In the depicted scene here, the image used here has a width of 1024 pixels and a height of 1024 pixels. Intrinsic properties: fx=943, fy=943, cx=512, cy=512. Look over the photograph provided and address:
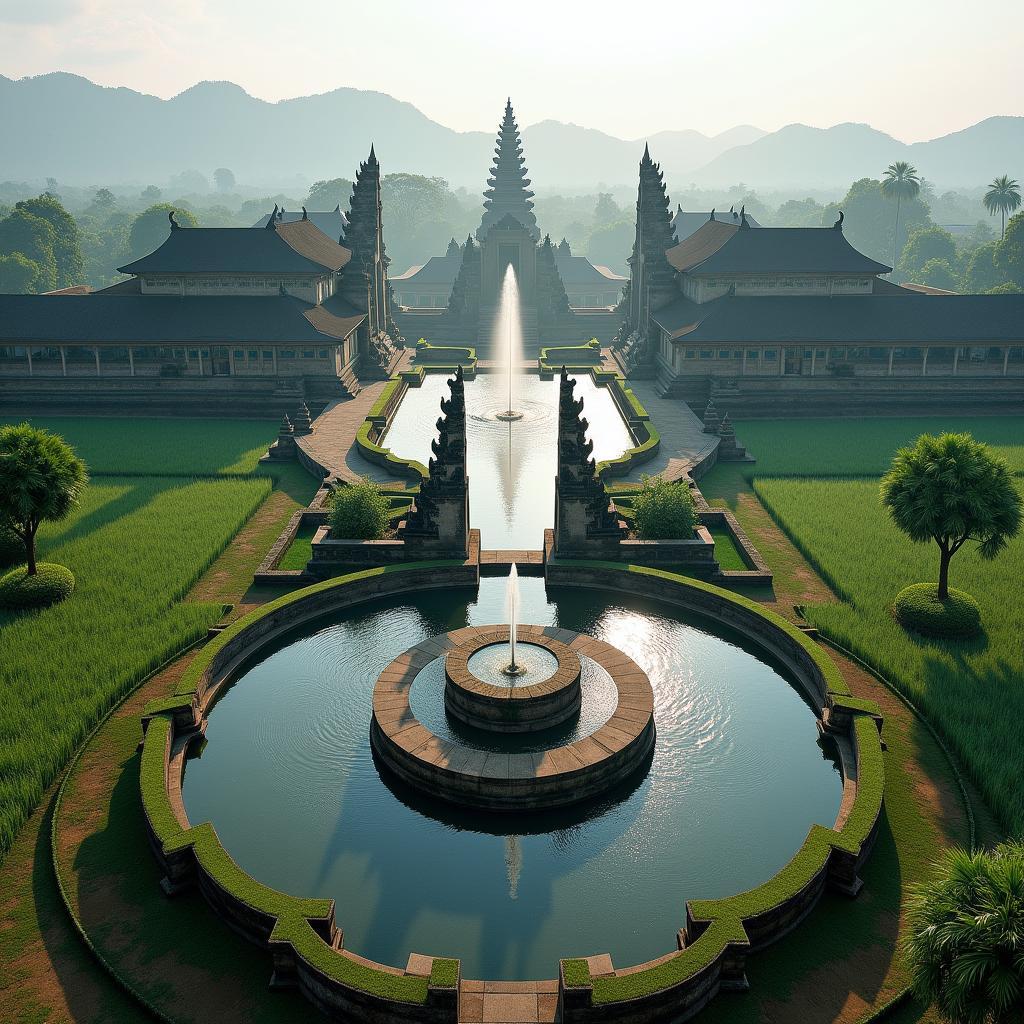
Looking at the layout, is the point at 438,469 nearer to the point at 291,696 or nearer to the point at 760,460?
the point at 291,696

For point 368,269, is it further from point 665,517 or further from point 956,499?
point 956,499

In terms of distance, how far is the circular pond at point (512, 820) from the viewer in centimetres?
1694

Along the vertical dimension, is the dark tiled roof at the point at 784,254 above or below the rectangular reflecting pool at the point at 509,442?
above

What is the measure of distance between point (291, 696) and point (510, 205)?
89.1 meters

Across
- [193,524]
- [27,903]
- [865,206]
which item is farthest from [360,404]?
[865,206]

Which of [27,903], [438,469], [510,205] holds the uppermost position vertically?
[510,205]

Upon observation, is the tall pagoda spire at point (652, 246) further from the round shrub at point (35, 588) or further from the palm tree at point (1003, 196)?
the palm tree at point (1003, 196)

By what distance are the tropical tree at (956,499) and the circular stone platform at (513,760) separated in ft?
35.8

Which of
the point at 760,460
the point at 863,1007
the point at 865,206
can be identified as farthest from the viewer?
the point at 865,206

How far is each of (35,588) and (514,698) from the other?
1654 centimetres

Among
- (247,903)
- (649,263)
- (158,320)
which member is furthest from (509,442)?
(247,903)

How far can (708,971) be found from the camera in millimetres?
15273

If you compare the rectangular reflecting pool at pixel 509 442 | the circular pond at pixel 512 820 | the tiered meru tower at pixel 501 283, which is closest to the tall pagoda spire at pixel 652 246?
the rectangular reflecting pool at pixel 509 442

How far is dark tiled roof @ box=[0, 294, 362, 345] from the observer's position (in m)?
56.8
